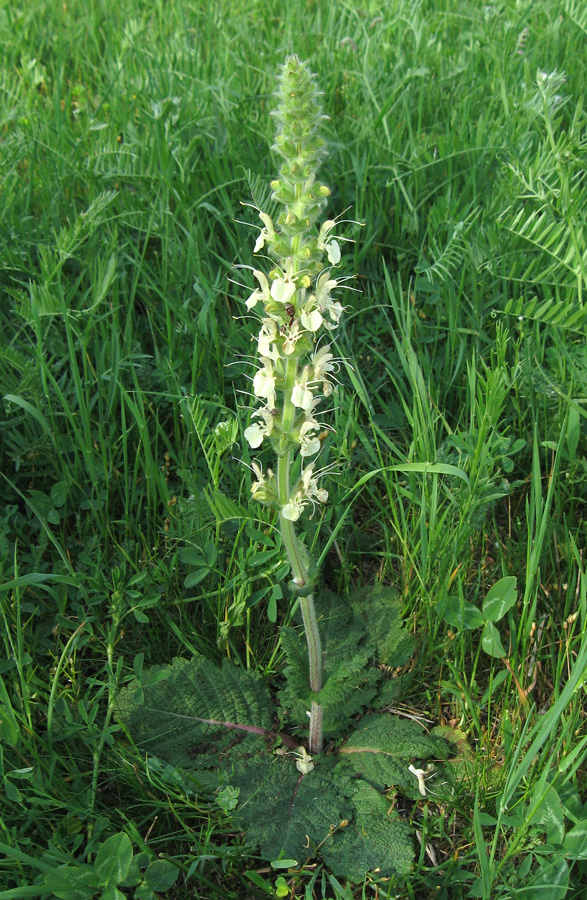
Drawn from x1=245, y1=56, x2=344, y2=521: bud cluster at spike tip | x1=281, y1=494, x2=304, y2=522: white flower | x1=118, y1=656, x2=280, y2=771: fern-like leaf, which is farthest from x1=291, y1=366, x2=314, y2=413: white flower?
x1=118, y1=656, x2=280, y2=771: fern-like leaf

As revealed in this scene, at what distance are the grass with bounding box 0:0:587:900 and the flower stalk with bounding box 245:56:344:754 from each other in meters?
0.39

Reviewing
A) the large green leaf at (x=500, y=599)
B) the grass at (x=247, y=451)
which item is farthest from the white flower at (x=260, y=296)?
the large green leaf at (x=500, y=599)

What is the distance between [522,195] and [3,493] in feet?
7.30

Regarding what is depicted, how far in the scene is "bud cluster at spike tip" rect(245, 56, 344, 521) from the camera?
1612mm

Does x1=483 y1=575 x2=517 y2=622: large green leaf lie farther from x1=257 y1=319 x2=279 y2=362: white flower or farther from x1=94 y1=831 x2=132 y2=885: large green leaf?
x1=94 y1=831 x2=132 y2=885: large green leaf

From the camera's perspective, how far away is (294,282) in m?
1.68

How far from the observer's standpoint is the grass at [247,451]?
202 cm

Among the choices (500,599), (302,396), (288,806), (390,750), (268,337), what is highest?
(268,337)

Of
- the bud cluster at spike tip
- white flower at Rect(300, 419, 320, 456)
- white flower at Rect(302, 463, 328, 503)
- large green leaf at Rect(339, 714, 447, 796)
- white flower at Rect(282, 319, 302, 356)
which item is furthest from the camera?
large green leaf at Rect(339, 714, 447, 796)

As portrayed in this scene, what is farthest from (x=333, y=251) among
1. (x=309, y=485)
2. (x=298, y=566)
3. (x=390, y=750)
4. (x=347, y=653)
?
(x=390, y=750)

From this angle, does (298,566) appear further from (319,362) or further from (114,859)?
(114,859)

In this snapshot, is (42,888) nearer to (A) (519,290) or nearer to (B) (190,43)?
(A) (519,290)

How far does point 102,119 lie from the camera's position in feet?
12.9

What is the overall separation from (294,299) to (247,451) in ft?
3.02
